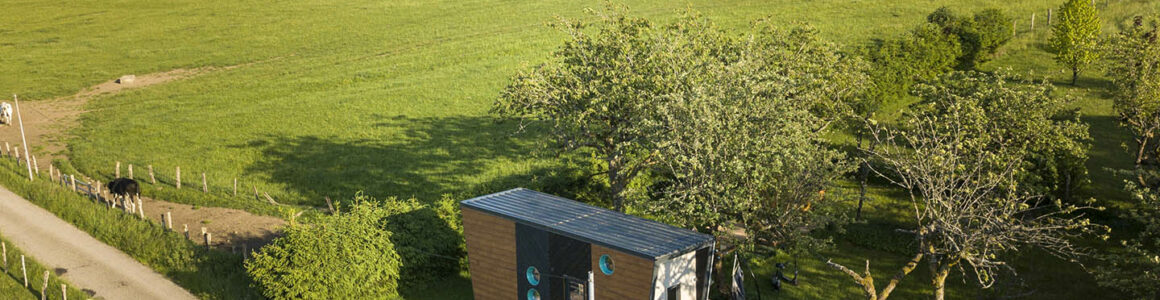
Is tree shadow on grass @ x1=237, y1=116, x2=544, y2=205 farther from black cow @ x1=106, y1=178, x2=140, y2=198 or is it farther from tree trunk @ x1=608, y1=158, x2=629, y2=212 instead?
black cow @ x1=106, y1=178, x2=140, y2=198

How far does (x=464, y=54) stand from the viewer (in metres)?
78.3

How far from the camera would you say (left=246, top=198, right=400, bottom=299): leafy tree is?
30.5m

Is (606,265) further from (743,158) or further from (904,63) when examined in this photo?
(904,63)

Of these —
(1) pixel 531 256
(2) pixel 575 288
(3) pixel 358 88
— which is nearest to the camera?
(2) pixel 575 288

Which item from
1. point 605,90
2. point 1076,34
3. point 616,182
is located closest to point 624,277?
point 605,90

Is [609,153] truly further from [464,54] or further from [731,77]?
[464,54]

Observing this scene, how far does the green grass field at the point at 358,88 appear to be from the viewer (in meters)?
44.4

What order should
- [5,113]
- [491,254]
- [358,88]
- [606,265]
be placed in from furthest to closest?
[358,88]
[5,113]
[491,254]
[606,265]

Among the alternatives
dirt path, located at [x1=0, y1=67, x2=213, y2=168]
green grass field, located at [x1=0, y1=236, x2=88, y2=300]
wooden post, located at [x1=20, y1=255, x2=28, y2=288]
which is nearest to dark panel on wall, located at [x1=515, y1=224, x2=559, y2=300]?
green grass field, located at [x1=0, y1=236, x2=88, y2=300]

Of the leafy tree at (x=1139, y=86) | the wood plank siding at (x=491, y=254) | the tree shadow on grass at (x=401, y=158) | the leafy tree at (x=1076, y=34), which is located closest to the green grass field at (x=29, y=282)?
the tree shadow on grass at (x=401, y=158)

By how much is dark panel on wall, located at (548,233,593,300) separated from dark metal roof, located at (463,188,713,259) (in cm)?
27

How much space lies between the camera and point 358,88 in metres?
69.9

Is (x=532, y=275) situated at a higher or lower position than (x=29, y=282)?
higher

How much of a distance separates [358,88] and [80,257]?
34338 millimetres
